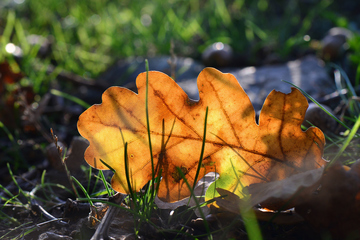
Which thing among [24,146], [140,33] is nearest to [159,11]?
[140,33]

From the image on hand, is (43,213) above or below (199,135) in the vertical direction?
below

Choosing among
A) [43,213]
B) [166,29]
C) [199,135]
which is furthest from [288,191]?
[166,29]

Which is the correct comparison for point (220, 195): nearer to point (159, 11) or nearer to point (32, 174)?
point (32, 174)

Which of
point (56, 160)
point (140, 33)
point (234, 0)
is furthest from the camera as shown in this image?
point (234, 0)

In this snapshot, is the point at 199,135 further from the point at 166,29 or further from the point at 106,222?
the point at 166,29

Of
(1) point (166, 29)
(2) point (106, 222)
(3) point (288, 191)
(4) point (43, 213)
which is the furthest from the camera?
(1) point (166, 29)

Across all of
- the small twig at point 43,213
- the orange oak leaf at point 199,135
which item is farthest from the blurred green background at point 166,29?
the orange oak leaf at point 199,135

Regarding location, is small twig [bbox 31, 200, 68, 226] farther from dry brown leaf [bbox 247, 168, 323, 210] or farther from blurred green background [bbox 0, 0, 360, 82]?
blurred green background [bbox 0, 0, 360, 82]

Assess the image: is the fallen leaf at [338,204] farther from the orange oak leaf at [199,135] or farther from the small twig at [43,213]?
the small twig at [43,213]

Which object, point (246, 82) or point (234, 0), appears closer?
point (246, 82)
